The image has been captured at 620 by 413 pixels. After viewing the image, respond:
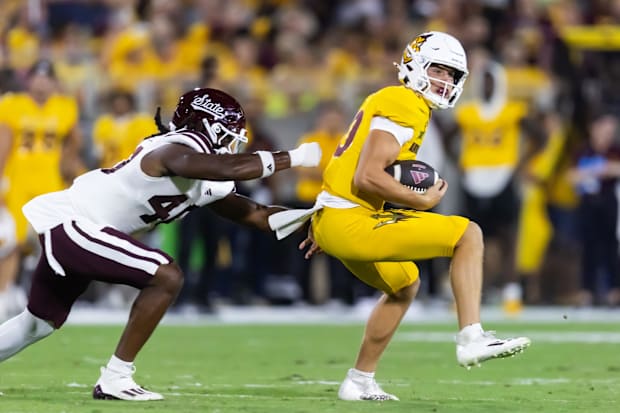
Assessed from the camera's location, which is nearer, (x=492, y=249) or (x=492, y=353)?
(x=492, y=353)

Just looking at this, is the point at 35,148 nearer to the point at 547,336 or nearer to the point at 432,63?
the point at 547,336

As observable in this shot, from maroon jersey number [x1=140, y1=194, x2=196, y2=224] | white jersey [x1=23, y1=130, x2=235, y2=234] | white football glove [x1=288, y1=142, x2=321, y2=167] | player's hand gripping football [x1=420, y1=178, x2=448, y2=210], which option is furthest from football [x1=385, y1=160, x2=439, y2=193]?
maroon jersey number [x1=140, y1=194, x2=196, y2=224]

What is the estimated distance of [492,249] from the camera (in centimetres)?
1566

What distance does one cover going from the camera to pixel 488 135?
48.8 feet

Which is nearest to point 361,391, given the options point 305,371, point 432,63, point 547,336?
point 432,63

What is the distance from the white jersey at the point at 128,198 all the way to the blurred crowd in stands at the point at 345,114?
655 cm

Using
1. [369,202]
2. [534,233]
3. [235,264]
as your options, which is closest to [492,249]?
[534,233]

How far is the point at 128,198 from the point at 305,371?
2420 mm

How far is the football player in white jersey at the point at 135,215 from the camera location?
7051mm

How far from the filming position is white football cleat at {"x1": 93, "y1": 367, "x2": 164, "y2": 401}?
707cm

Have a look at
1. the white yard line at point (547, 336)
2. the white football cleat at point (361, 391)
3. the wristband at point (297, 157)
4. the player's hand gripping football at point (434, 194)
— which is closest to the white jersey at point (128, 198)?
the wristband at point (297, 157)

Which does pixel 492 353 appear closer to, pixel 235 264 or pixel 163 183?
pixel 163 183

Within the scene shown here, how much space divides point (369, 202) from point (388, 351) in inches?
146

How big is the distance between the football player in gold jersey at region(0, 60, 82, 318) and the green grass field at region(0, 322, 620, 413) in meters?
1.06
